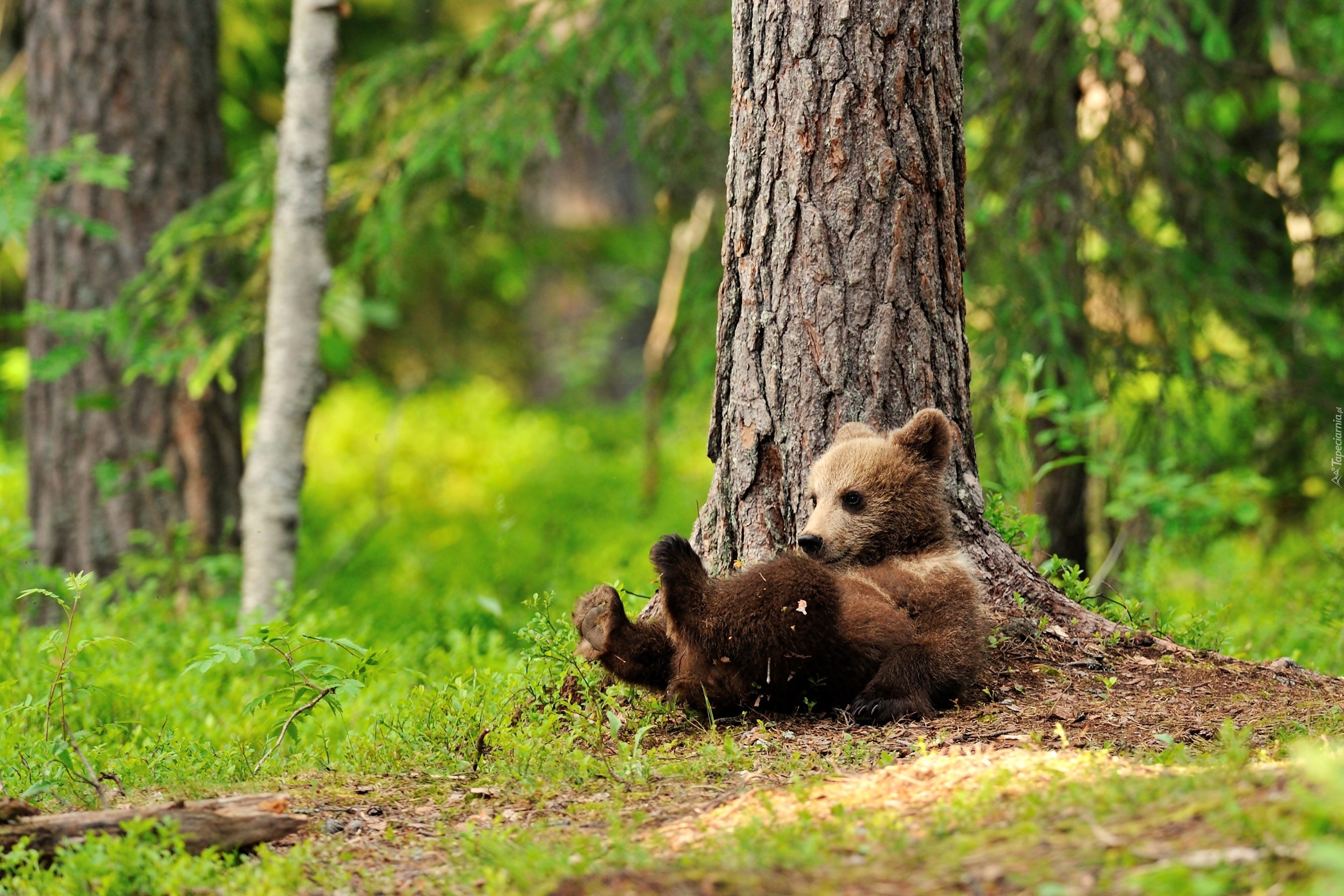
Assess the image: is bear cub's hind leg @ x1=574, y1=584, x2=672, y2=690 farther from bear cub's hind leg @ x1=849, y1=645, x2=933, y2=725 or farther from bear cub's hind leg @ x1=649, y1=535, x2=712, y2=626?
bear cub's hind leg @ x1=849, y1=645, x2=933, y2=725

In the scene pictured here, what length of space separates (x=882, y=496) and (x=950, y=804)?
143 cm

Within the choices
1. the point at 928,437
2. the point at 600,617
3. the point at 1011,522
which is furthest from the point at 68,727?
the point at 1011,522

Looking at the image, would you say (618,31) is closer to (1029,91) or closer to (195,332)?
(1029,91)

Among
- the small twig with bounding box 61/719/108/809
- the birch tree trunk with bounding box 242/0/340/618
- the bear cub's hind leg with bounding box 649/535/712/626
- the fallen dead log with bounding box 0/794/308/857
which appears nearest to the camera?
the fallen dead log with bounding box 0/794/308/857

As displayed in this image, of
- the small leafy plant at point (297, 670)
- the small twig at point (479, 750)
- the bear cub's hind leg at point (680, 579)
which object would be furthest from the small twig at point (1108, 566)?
the small leafy plant at point (297, 670)

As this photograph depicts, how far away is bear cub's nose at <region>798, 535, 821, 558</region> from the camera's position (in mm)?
4117

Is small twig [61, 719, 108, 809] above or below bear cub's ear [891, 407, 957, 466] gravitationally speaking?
below

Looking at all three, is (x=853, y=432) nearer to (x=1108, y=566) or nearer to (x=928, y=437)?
(x=928, y=437)

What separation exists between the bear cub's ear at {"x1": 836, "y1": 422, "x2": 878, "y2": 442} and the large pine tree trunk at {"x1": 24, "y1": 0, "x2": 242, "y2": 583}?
18.3 ft

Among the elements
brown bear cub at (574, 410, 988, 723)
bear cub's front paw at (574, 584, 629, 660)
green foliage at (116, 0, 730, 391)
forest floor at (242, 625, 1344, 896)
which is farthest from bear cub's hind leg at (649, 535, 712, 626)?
green foliage at (116, 0, 730, 391)

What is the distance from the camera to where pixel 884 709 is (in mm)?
3801

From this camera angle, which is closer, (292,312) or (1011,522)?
(1011,522)

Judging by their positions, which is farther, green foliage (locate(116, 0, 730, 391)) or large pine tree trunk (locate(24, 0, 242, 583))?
large pine tree trunk (locate(24, 0, 242, 583))

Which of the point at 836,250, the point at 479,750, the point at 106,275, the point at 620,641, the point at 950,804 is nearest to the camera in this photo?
the point at 950,804
